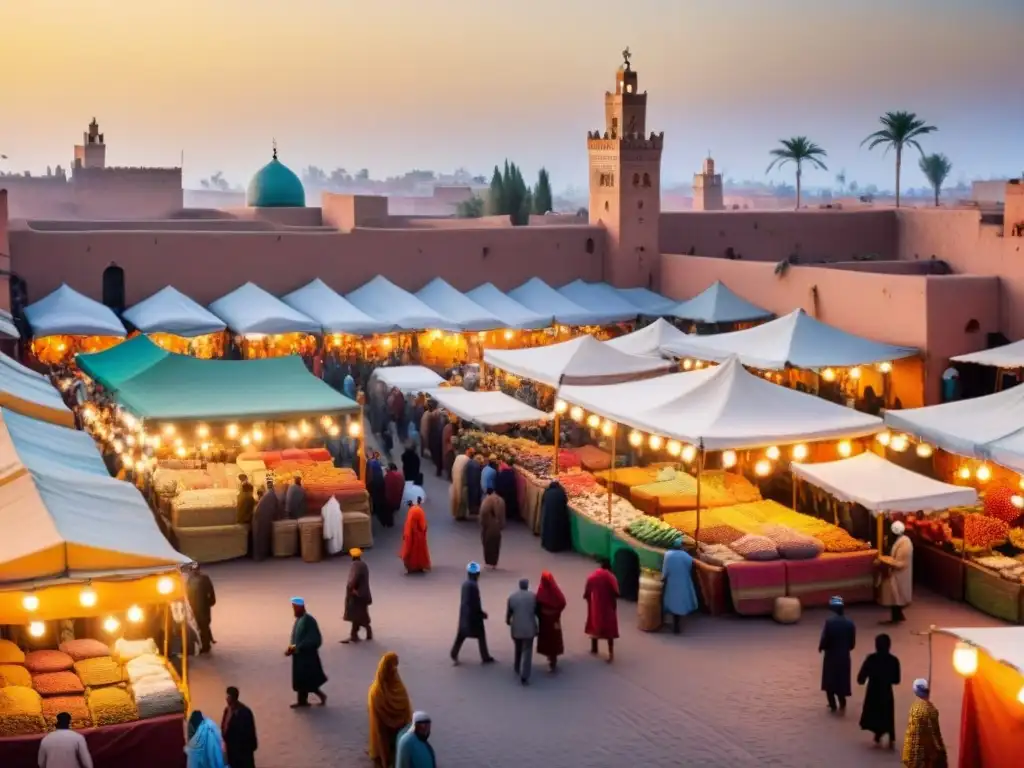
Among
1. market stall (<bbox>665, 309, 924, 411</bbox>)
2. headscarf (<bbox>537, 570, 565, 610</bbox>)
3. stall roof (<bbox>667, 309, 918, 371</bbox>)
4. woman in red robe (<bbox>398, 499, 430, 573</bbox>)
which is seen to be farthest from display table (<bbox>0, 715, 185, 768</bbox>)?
stall roof (<bbox>667, 309, 918, 371</bbox>)

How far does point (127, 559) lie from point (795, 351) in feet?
45.9

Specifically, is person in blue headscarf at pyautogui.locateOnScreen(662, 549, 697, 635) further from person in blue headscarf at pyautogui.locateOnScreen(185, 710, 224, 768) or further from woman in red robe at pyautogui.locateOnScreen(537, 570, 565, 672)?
person in blue headscarf at pyautogui.locateOnScreen(185, 710, 224, 768)

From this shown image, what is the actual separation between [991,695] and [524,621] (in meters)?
4.33

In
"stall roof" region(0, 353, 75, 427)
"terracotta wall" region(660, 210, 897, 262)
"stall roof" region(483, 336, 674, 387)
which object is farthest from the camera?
"terracotta wall" region(660, 210, 897, 262)

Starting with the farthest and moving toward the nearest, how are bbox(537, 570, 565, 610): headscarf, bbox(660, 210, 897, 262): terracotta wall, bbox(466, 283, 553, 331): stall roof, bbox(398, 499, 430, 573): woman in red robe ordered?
bbox(660, 210, 897, 262): terracotta wall < bbox(466, 283, 553, 331): stall roof < bbox(398, 499, 430, 573): woman in red robe < bbox(537, 570, 565, 610): headscarf

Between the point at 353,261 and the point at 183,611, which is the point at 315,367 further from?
the point at 183,611

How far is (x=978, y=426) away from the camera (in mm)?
15812

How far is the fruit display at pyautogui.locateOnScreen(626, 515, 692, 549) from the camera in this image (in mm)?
14547

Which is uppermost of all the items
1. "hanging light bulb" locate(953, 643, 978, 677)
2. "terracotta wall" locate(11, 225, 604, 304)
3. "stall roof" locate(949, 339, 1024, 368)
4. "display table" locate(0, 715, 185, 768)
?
"terracotta wall" locate(11, 225, 604, 304)

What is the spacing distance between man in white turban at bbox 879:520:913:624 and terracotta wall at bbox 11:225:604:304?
679 inches

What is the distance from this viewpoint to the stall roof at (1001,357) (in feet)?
67.7

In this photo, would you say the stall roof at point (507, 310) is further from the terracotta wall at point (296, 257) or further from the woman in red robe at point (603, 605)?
the woman in red robe at point (603, 605)

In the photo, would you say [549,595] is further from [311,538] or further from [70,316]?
[70,316]

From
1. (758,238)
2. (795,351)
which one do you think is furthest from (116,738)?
(758,238)
